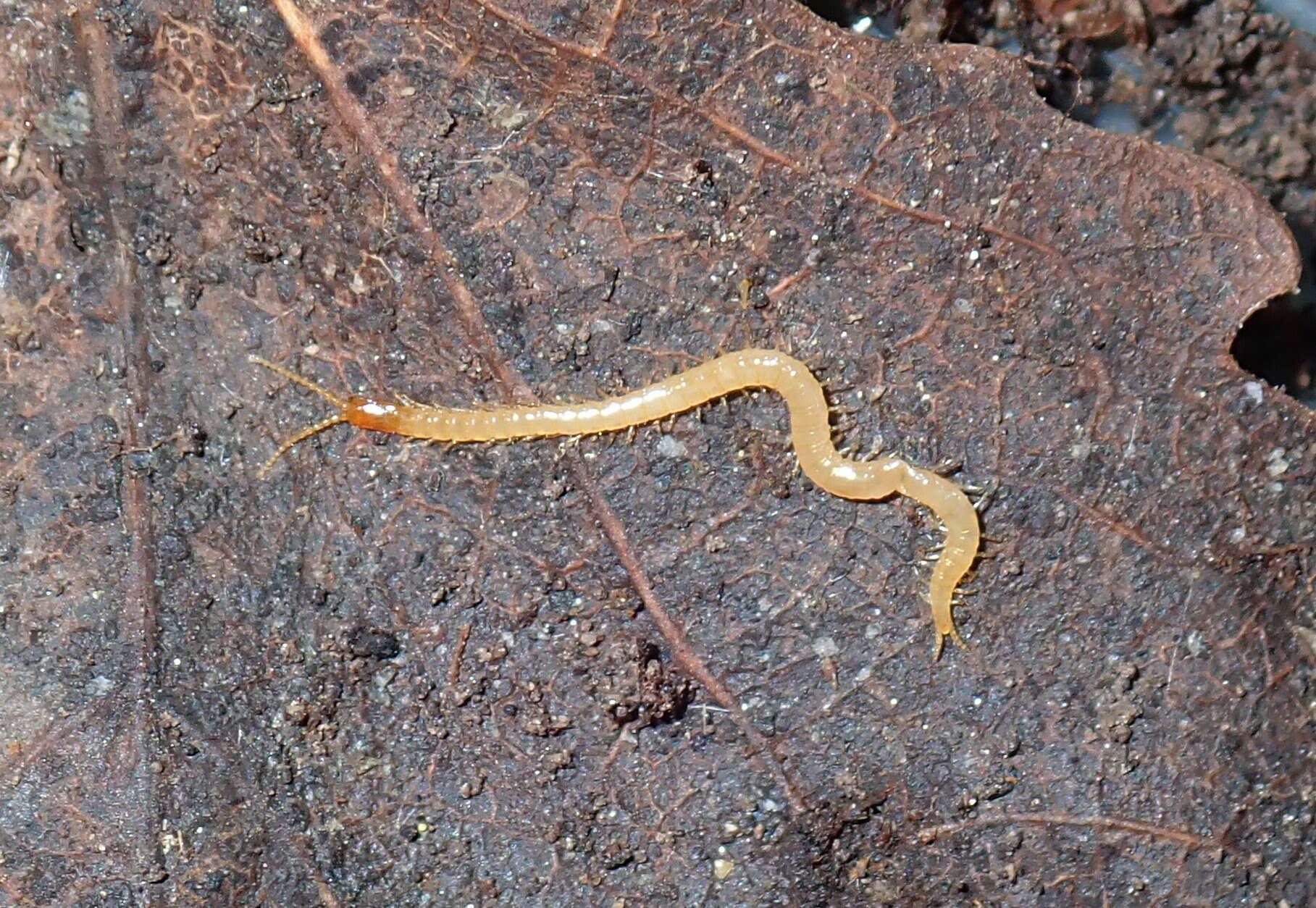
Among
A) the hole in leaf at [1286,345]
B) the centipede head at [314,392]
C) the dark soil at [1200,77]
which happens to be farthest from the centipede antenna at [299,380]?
the hole in leaf at [1286,345]

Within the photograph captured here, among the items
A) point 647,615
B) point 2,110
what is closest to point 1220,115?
point 647,615

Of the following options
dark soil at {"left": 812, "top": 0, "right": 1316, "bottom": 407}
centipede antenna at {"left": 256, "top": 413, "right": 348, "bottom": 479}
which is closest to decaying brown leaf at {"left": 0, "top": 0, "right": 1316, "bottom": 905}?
centipede antenna at {"left": 256, "top": 413, "right": 348, "bottom": 479}

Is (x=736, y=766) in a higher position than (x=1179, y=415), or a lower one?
lower

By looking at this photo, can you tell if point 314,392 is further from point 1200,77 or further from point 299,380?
point 1200,77

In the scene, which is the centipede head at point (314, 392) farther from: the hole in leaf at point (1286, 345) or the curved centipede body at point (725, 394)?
the hole in leaf at point (1286, 345)

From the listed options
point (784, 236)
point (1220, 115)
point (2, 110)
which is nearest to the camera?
point (2, 110)

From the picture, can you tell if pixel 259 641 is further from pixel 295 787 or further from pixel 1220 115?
pixel 1220 115

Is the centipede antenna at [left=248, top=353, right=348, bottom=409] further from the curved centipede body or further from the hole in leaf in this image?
the hole in leaf
